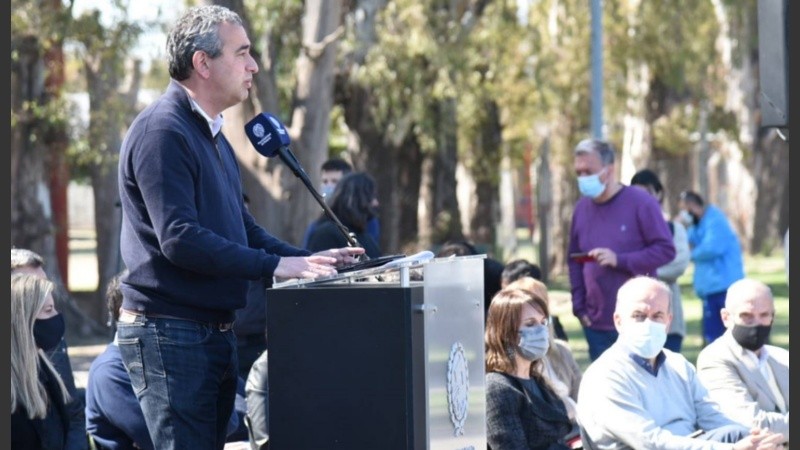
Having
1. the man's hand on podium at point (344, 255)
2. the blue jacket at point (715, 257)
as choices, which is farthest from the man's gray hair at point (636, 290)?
the blue jacket at point (715, 257)

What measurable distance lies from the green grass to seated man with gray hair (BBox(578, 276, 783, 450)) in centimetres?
199

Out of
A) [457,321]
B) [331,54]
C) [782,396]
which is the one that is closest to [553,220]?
[331,54]

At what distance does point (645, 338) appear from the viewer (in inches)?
267

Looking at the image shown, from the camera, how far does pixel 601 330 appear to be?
9.78 m

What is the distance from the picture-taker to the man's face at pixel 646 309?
22.8 feet

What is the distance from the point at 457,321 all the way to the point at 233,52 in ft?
3.71

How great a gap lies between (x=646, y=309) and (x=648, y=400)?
46 cm

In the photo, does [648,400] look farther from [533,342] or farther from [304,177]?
[304,177]

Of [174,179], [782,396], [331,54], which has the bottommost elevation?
[782,396]

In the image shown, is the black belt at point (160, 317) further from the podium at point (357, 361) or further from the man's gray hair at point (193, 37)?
the man's gray hair at point (193, 37)

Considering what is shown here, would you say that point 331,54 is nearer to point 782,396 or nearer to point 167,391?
point 782,396

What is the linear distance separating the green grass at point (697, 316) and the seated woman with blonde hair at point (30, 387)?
4.30 m

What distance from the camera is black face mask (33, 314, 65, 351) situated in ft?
24.0

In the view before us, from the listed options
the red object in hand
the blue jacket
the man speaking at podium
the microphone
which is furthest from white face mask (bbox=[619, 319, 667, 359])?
the blue jacket
